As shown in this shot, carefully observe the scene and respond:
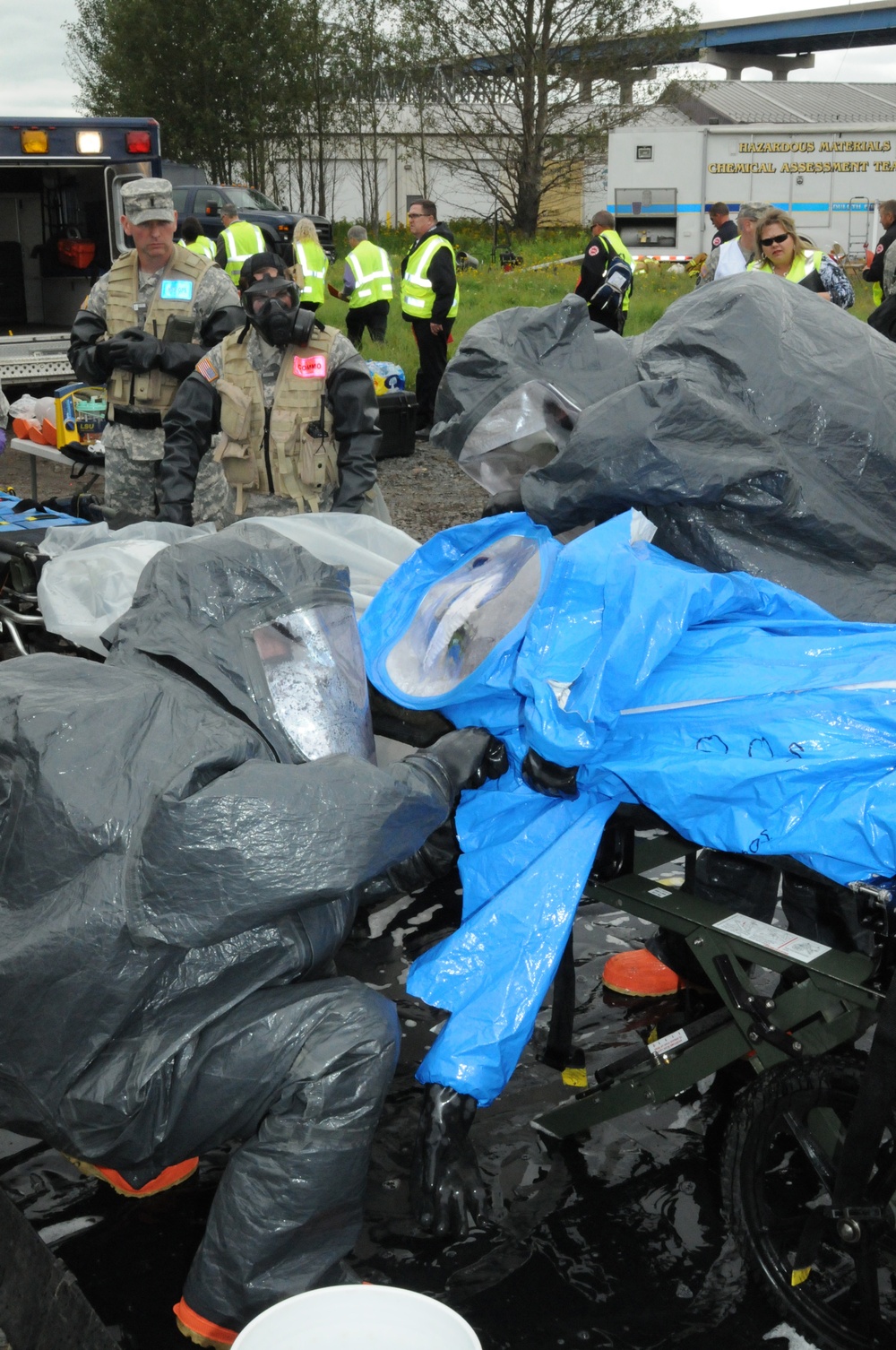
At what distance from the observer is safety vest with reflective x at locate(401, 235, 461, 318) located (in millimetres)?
9266

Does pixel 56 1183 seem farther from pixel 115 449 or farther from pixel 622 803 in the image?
pixel 115 449

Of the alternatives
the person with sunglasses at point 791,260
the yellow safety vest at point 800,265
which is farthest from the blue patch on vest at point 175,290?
the yellow safety vest at point 800,265

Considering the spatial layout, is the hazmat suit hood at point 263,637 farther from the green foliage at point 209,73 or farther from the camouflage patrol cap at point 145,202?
the green foliage at point 209,73

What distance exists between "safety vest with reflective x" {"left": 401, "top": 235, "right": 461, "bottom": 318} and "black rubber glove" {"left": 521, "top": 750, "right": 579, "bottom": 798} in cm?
770

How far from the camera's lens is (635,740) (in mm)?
2088

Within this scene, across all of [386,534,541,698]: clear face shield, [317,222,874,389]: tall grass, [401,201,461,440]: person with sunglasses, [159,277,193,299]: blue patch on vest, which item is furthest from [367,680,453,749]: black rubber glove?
[317,222,874,389]: tall grass

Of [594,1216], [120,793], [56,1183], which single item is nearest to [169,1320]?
[56,1183]

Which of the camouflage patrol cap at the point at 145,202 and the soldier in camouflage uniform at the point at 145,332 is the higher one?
the camouflage patrol cap at the point at 145,202

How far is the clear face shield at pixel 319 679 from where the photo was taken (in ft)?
7.17

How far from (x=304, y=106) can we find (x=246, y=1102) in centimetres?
2708

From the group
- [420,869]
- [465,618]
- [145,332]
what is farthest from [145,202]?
[420,869]

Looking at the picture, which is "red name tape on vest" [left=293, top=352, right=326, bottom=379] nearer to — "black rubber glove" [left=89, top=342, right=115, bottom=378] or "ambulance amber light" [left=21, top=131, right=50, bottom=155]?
"black rubber glove" [left=89, top=342, right=115, bottom=378]

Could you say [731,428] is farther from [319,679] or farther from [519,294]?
[519,294]

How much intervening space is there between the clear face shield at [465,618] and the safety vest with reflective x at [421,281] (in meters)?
7.18
